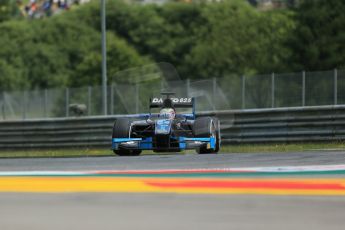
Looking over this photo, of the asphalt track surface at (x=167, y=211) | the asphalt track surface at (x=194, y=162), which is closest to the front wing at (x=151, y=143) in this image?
the asphalt track surface at (x=194, y=162)

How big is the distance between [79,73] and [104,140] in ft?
169

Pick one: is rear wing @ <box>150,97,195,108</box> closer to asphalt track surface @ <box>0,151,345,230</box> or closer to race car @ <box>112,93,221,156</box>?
race car @ <box>112,93,221,156</box>

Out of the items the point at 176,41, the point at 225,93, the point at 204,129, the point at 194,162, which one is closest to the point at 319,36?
the point at 225,93

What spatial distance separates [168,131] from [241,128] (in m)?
3.95

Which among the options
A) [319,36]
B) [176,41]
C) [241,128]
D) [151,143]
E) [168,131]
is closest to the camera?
[168,131]

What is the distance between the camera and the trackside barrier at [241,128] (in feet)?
55.7

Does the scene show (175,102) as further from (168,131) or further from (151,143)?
(151,143)

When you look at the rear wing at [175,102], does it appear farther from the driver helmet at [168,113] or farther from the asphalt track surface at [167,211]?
the asphalt track surface at [167,211]

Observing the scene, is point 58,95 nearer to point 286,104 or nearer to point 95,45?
→ point 286,104

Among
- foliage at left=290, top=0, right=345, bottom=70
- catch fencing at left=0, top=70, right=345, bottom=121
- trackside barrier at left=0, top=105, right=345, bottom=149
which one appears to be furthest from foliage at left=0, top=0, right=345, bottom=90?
trackside barrier at left=0, top=105, right=345, bottom=149

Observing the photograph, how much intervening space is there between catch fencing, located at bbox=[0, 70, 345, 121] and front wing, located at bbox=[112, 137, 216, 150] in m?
4.15

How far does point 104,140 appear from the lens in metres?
19.3

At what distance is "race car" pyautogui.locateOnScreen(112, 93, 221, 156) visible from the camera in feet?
47.2

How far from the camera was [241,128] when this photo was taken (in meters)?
17.8
